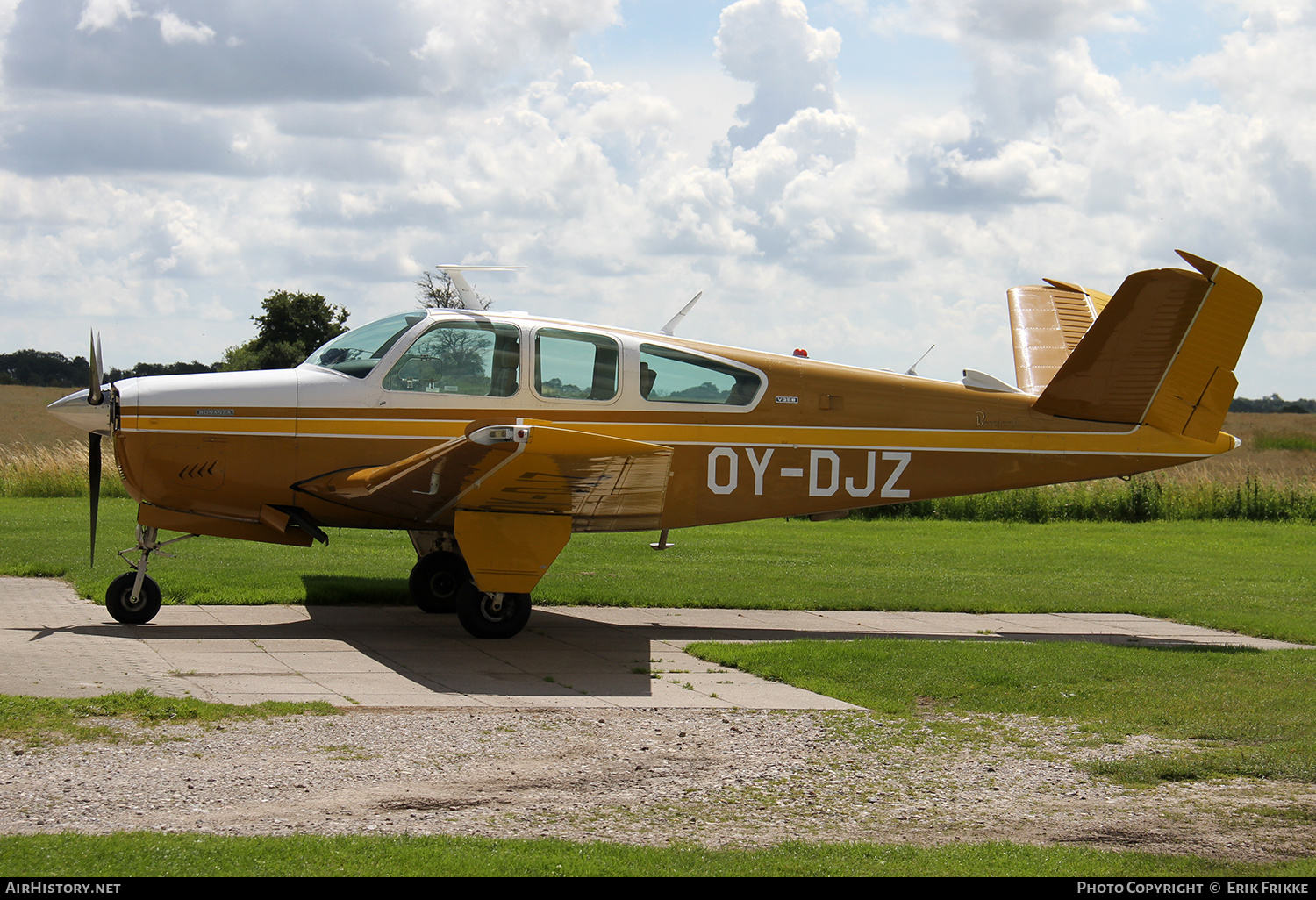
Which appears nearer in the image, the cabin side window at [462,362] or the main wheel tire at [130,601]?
the main wheel tire at [130,601]

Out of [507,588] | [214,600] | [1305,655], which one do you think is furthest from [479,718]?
[1305,655]

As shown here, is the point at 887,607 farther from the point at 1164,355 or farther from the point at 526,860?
the point at 526,860

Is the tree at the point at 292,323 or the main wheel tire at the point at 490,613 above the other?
the tree at the point at 292,323

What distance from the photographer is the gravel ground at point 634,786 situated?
15.0 ft

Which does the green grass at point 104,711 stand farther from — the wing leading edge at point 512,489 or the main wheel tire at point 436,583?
the main wheel tire at point 436,583

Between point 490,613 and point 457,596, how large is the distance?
0.84 m

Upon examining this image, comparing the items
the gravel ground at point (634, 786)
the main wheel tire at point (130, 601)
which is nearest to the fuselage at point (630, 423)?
the main wheel tire at point (130, 601)

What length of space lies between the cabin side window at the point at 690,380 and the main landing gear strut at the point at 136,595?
4322mm

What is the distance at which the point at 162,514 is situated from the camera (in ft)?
30.9

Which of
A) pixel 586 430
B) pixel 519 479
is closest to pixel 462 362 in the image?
pixel 586 430

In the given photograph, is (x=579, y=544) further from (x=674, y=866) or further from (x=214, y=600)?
(x=674, y=866)

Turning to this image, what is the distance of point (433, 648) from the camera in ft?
29.1

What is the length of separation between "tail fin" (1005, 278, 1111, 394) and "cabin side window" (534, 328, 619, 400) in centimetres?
469
